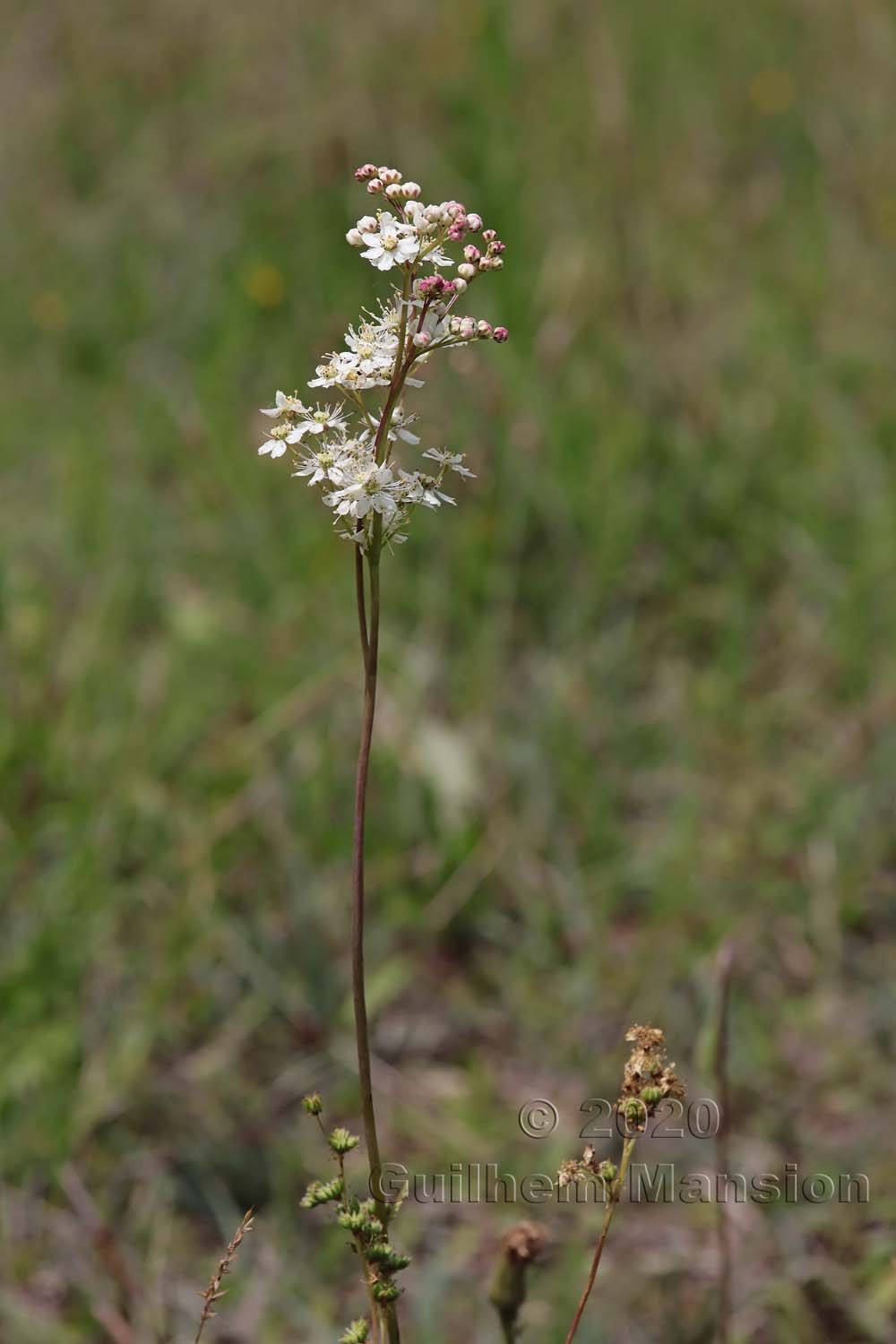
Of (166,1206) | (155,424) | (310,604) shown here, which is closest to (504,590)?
(310,604)

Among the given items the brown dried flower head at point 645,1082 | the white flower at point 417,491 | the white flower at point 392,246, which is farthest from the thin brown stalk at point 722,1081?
the white flower at point 392,246

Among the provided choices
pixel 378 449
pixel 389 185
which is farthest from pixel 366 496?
pixel 389 185

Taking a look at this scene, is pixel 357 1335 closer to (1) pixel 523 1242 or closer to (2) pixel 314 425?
(1) pixel 523 1242

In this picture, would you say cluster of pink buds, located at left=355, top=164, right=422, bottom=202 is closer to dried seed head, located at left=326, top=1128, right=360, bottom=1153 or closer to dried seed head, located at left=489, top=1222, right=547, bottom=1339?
dried seed head, located at left=326, top=1128, right=360, bottom=1153

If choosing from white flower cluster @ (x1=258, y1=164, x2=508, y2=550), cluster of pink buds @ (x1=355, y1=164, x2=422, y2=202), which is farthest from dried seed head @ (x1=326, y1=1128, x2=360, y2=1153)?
cluster of pink buds @ (x1=355, y1=164, x2=422, y2=202)

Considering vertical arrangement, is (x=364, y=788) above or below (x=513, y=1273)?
above

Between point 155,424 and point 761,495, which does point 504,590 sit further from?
point 155,424

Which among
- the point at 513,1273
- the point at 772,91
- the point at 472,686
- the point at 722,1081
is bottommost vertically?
the point at 513,1273

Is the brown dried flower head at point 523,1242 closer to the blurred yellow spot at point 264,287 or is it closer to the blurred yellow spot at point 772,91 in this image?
the blurred yellow spot at point 264,287
